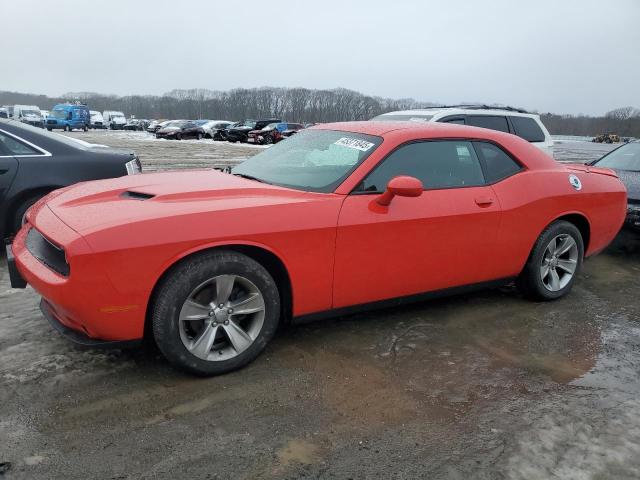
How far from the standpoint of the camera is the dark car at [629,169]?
6.01 metres

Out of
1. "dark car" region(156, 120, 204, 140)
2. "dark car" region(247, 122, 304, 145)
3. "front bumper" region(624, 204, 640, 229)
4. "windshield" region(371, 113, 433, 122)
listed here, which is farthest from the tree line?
"front bumper" region(624, 204, 640, 229)

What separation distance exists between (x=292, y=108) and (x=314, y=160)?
103543 mm

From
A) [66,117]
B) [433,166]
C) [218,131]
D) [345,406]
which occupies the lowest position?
[218,131]

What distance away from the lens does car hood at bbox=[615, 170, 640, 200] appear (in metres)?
6.19

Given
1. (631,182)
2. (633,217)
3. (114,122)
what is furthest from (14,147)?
(114,122)

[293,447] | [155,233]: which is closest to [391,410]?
[293,447]

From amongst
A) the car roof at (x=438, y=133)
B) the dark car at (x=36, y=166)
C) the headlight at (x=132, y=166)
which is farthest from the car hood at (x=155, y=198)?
the headlight at (x=132, y=166)

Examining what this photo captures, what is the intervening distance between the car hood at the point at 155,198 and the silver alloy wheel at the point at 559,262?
229cm

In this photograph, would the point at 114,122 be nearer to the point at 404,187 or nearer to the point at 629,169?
the point at 629,169

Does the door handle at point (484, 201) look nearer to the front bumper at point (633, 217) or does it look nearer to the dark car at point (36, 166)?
the front bumper at point (633, 217)

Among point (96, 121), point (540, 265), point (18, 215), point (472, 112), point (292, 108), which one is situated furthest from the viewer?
point (292, 108)

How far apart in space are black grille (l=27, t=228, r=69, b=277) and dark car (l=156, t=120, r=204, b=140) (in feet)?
115

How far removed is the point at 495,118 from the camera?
833 centimetres

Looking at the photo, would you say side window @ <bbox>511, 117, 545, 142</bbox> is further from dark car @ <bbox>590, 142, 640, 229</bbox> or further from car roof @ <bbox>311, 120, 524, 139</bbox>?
car roof @ <bbox>311, 120, 524, 139</bbox>
